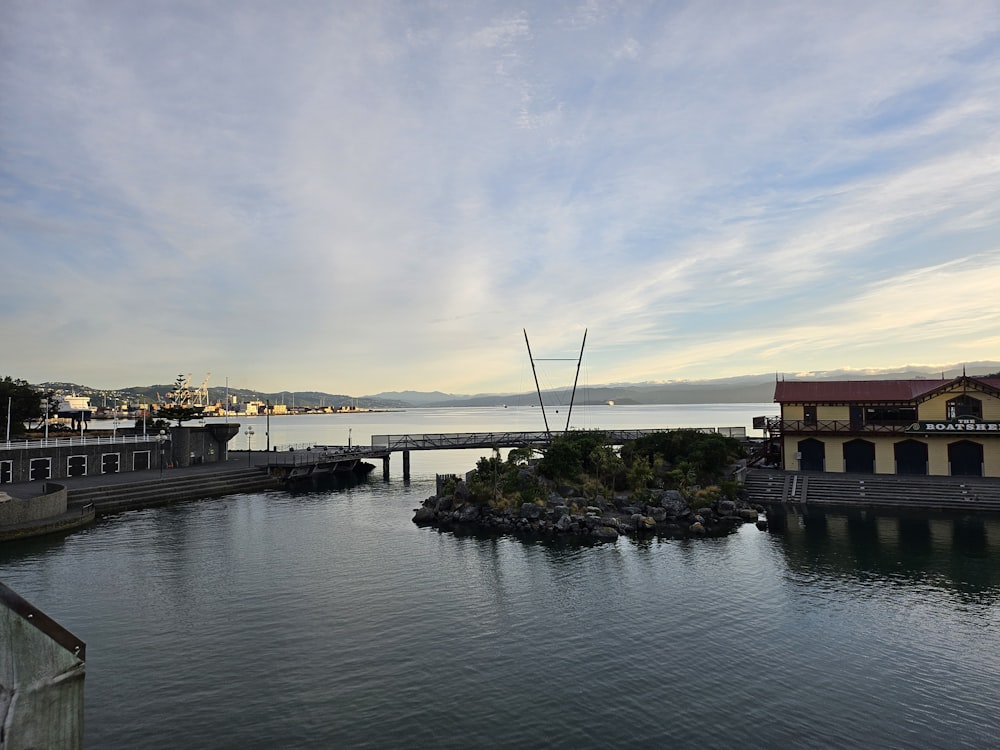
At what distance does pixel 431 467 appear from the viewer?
95562 mm

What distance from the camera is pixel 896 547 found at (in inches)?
1486

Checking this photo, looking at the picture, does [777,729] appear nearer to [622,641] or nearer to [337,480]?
[622,641]

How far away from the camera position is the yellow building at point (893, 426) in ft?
174

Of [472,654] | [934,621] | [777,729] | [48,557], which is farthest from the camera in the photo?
[48,557]

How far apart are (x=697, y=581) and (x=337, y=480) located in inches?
2169

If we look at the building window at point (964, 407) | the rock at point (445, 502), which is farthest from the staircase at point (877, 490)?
the rock at point (445, 502)

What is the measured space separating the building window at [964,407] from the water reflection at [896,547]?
13.0 meters

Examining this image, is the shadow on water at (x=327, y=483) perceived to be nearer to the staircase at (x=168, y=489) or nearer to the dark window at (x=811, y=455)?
the staircase at (x=168, y=489)

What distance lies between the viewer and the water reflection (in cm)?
3161

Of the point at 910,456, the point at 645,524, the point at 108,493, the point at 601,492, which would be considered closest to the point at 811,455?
the point at 910,456

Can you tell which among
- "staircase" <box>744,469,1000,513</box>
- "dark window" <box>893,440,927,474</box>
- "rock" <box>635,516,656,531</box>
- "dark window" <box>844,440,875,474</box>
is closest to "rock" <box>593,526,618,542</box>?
"rock" <box>635,516,656,531</box>

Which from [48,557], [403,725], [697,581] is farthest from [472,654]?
[48,557]

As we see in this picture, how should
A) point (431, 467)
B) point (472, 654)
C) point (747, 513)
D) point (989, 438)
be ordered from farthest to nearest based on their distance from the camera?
point (431, 467) → point (989, 438) → point (747, 513) → point (472, 654)

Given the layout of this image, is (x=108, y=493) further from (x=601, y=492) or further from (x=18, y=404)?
(x=18, y=404)
